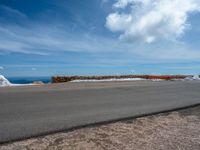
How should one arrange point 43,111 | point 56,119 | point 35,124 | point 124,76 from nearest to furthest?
point 35,124, point 56,119, point 43,111, point 124,76

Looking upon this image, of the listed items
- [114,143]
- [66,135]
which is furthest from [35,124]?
[114,143]

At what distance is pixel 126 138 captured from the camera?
16.7 ft

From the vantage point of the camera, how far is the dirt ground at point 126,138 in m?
4.55

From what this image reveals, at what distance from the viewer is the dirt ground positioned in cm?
455

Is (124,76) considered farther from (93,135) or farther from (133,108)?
(93,135)

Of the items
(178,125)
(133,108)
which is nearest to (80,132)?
(178,125)

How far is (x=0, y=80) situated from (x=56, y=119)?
43.7 feet

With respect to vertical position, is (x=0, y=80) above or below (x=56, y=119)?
above

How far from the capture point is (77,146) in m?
4.54

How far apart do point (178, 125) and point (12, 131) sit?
13.5 feet

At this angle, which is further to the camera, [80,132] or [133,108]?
[133,108]

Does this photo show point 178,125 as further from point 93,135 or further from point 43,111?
point 43,111

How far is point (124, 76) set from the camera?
1378 inches

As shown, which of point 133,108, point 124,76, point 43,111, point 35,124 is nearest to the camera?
point 35,124
